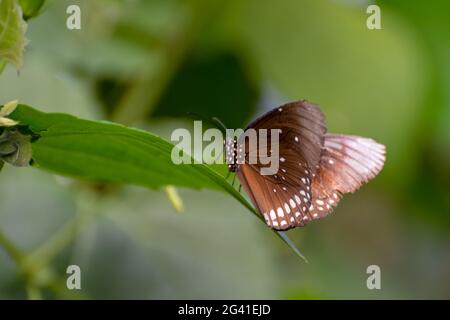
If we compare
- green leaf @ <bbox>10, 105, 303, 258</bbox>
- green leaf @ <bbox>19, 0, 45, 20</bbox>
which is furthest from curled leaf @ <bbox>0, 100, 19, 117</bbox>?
green leaf @ <bbox>19, 0, 45, 20</bbox>

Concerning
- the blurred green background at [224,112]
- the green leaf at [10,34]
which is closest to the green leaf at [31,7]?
the green leaf at [10,34]

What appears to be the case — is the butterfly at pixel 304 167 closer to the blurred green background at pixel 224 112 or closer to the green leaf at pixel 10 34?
the green leaf at pixel 10 34

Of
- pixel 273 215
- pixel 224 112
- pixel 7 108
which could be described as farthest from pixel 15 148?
pixel 224 112

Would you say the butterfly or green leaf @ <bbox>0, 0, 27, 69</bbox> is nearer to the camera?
green leaf @ <bbox>0, 0, 27, 69</bbox>

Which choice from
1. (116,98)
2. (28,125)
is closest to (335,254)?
(116,98)

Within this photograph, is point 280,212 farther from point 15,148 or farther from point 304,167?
point 15,148

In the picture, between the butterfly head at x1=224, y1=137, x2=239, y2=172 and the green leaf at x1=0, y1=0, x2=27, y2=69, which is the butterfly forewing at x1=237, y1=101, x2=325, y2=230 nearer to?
the butterfly head at x1=224, y1=137, x2=239, y2=172

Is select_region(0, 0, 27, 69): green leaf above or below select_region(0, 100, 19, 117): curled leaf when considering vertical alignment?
above
